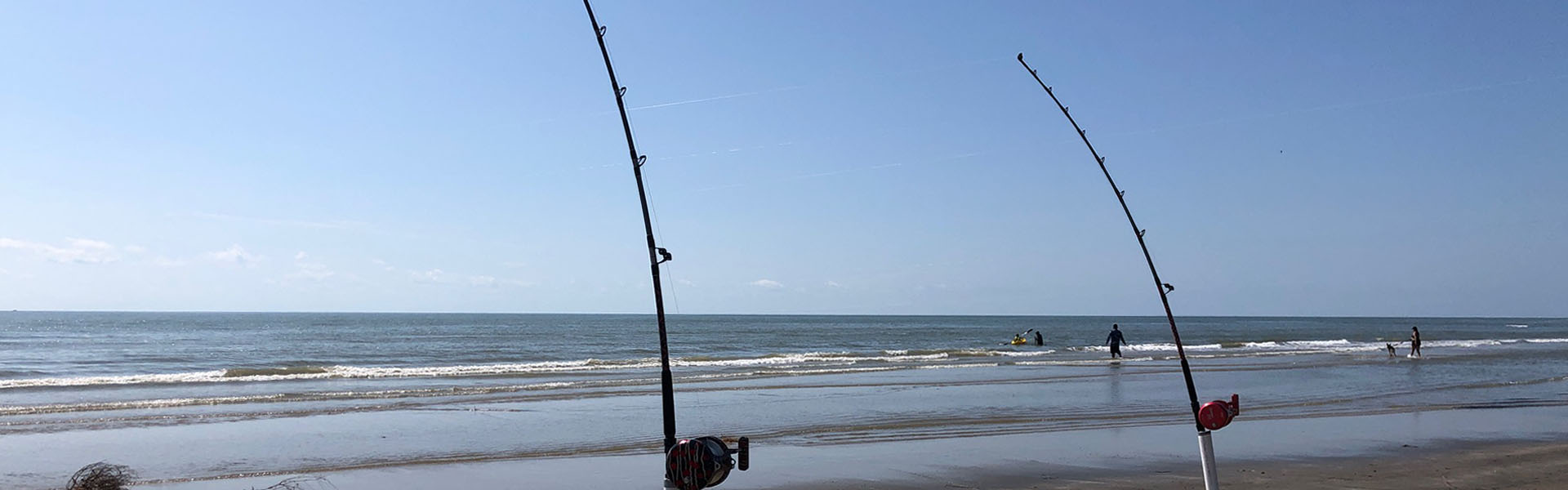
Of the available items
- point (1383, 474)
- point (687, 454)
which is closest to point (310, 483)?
point (687, 454)

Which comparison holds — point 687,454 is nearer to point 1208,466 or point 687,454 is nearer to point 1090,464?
point 1208,466

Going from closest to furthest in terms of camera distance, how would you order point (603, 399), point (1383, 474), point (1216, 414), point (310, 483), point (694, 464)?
point (694, 464)
point (1216, 414)
point (1383, 474)
point (310, 483)
point (603, 399)

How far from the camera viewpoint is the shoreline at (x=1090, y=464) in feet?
36.3

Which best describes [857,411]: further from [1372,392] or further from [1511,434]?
[1372,392]

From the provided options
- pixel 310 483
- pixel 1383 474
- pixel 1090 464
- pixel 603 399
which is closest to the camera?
pixel 1383 474

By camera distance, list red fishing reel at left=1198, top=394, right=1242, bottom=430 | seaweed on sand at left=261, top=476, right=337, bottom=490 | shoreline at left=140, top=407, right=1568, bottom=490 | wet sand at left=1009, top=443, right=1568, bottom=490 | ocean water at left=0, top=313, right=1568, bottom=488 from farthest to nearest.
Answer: ocean water at left=0, top=313, right=1568, bottom=488 < seaweed on sand at left=261, top=476, right=337, bottom=490 < shoreline at left=140, top=407, right=1568, bottom=490 < wet sand at left=1009, top=443, right=1568, bottom=490 < red fishing reel at left=1198, top=394, right=1242, bottom=430

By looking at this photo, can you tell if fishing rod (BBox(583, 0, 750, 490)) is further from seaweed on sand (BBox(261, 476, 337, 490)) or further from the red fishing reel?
seaweed on sand (BBox(261, 476, 337, 490))

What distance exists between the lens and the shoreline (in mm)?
11070

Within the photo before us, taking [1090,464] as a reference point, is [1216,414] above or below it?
above

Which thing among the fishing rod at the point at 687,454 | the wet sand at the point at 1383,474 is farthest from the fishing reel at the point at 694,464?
the wet sand at the point at 1383,474

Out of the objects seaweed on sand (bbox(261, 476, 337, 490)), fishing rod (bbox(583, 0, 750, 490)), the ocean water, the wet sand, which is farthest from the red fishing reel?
seaweed on sand (bbox(261, 476, 337, 490))

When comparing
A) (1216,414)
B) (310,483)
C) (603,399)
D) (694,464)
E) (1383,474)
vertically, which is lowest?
(310,483)

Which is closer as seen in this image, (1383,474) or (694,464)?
(694,464)

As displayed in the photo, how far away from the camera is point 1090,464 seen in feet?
39.9
